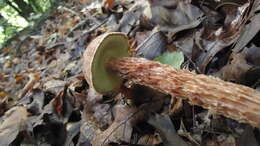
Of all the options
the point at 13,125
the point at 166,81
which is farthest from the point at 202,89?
the point at 13,125

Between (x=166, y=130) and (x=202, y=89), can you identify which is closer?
(x=202, y=89)

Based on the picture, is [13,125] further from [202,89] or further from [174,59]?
[202,89]

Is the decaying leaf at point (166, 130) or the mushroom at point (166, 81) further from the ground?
the mushroom at point (166, 81)

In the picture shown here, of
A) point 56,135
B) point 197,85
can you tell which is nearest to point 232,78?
point 197,85

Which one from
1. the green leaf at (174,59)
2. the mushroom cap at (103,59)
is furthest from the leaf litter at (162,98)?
the mushroom cap at (103,59)

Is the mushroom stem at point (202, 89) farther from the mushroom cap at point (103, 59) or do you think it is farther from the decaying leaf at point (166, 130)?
the decaying leaf at point (166, 130)

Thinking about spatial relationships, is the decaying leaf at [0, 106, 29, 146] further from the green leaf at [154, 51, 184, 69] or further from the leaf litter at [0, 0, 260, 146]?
the green leaf at [154, 51, 184, 69]

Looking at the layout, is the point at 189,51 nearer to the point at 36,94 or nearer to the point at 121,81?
the point at 121,81

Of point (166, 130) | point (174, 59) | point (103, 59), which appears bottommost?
point (166, 130)
